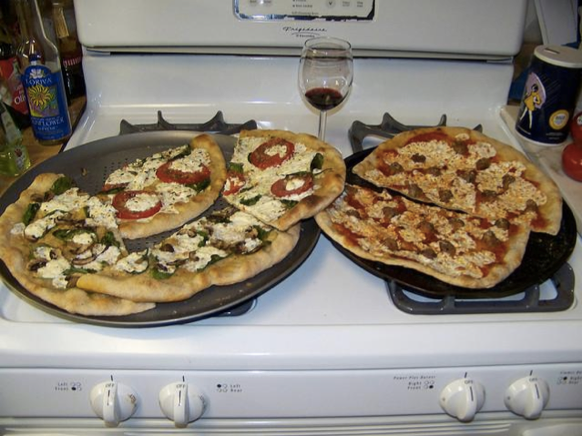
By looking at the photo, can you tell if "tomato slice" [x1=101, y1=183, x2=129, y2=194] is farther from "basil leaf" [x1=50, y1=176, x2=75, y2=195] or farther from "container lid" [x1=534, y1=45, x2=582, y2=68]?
"container lid" [x1=534, y1=45, x2=582, y2=68]

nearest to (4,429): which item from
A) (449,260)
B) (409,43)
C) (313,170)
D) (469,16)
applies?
(313,170)

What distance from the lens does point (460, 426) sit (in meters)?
1.18

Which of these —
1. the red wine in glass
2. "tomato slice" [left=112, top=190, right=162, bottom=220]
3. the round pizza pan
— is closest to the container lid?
the round pizza pan

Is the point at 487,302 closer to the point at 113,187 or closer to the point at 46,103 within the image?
the point at 113,187

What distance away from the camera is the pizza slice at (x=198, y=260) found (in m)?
1.05

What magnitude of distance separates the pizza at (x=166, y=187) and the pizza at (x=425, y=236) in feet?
1.03

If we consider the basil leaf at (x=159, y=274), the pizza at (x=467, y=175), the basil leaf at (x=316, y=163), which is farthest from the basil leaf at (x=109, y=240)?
the pizza at (x=467, y=175)

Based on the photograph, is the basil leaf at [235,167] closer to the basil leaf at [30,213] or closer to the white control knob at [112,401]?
the basil leaf at [30,213]

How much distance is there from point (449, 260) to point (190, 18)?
95cm

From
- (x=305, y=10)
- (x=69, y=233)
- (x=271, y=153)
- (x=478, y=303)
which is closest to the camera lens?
(x=478, y=303)

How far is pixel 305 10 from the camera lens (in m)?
1.56

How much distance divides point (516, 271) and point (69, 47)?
1.46m

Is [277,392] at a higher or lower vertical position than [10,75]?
lower

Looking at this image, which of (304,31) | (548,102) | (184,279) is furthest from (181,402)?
(548,102)
